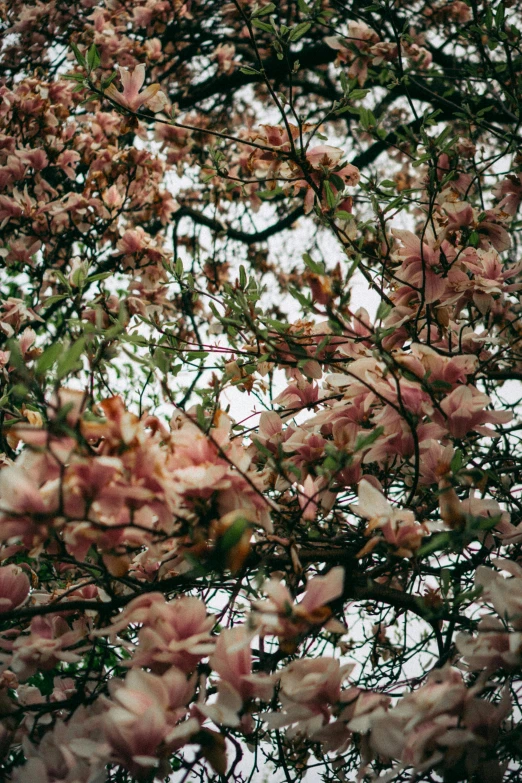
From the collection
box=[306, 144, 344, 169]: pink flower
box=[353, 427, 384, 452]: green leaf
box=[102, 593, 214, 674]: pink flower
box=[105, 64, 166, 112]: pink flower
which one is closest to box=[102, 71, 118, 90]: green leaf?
box=[105, 64, 166, 112]: pink flower

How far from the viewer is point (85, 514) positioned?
0.73m

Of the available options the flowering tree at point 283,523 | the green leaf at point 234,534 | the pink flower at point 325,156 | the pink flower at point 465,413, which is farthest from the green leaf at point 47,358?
the pink flower at point 325,156

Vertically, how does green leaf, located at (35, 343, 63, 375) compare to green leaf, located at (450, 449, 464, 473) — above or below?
above

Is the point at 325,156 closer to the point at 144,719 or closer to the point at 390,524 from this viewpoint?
the point at 390,524

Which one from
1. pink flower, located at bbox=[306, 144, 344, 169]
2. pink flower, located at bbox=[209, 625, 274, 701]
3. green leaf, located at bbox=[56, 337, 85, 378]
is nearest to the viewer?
green leaf, located at bbox=[56, 337, 85, 378]

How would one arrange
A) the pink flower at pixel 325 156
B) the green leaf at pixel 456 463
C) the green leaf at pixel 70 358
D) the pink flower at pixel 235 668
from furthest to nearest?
1. the pink flower at pixel 325 156
2. the green leaf at pixel 456 463
3. the pink flower at pixel 235 668
4. the green leaf at pixel 70 358

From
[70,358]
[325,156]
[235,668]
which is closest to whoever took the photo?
[70,358]

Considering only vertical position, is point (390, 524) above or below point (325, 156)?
below

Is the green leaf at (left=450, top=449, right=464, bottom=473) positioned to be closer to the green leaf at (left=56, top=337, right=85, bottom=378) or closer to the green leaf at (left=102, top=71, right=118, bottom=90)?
the green leaf at (left=56, top=337, right=85, bottom=378)

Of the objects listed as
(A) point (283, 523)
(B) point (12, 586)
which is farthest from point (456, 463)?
(B) point (12, 586)

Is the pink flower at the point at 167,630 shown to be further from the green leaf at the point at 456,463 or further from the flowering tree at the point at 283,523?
the green leaf at the point at 456,463

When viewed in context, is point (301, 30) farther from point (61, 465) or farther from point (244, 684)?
point (244, 684)

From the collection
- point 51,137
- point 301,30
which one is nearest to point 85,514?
point 301,30

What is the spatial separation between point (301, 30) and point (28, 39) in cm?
219
